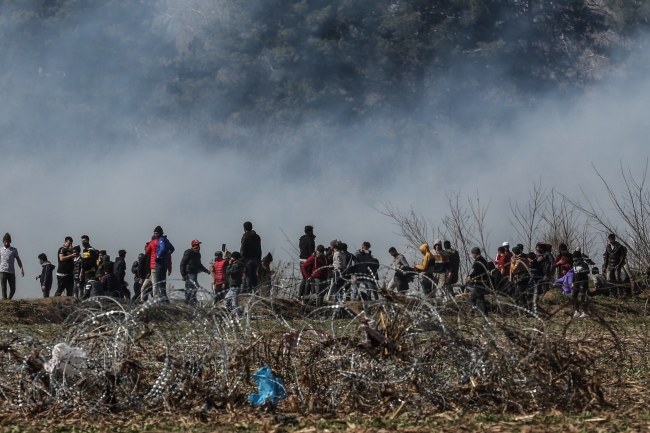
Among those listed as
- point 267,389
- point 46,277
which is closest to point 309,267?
point 46,277

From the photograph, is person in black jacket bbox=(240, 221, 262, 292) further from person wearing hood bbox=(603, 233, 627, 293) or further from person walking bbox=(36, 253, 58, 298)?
person wearing hood bbox=(603, 233, 627, 293)

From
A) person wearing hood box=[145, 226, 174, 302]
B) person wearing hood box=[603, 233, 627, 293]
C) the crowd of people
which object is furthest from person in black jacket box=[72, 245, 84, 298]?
person wearing hood box=[603, 233, 627, 293]

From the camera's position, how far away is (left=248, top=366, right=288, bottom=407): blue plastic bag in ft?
24.5

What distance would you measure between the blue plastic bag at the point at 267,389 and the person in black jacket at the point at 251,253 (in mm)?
8989

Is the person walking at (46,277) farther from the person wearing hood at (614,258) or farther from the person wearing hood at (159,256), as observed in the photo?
the person wearing hood at (614,258)

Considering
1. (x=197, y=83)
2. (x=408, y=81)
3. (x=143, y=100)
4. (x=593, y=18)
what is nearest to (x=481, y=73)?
(x=408, y=81)

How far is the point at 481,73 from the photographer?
5297 centimetres

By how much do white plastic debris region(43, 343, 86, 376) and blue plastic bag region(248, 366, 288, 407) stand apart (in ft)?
4.41

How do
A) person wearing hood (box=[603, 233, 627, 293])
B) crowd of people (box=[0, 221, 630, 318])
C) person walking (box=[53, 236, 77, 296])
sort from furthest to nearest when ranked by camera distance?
1. person walking (box=[53, 236, 77, 296])
2. person wearing hood (box=[603, 233, 627, 293])
3. crowd of people (box=[0, 221, 630, 318])

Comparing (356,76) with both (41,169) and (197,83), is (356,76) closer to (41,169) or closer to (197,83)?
(197,83)

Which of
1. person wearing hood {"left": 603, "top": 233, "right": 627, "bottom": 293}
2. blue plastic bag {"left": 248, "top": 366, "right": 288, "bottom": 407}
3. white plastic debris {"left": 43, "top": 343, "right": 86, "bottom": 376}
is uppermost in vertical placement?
person wearing hood {"left": 603, "top": 233, "right": 627, "bottom": 293}

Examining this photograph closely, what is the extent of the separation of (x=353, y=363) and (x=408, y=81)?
156ft

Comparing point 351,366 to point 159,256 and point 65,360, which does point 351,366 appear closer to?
point 65,360

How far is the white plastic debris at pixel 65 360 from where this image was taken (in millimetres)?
7223
